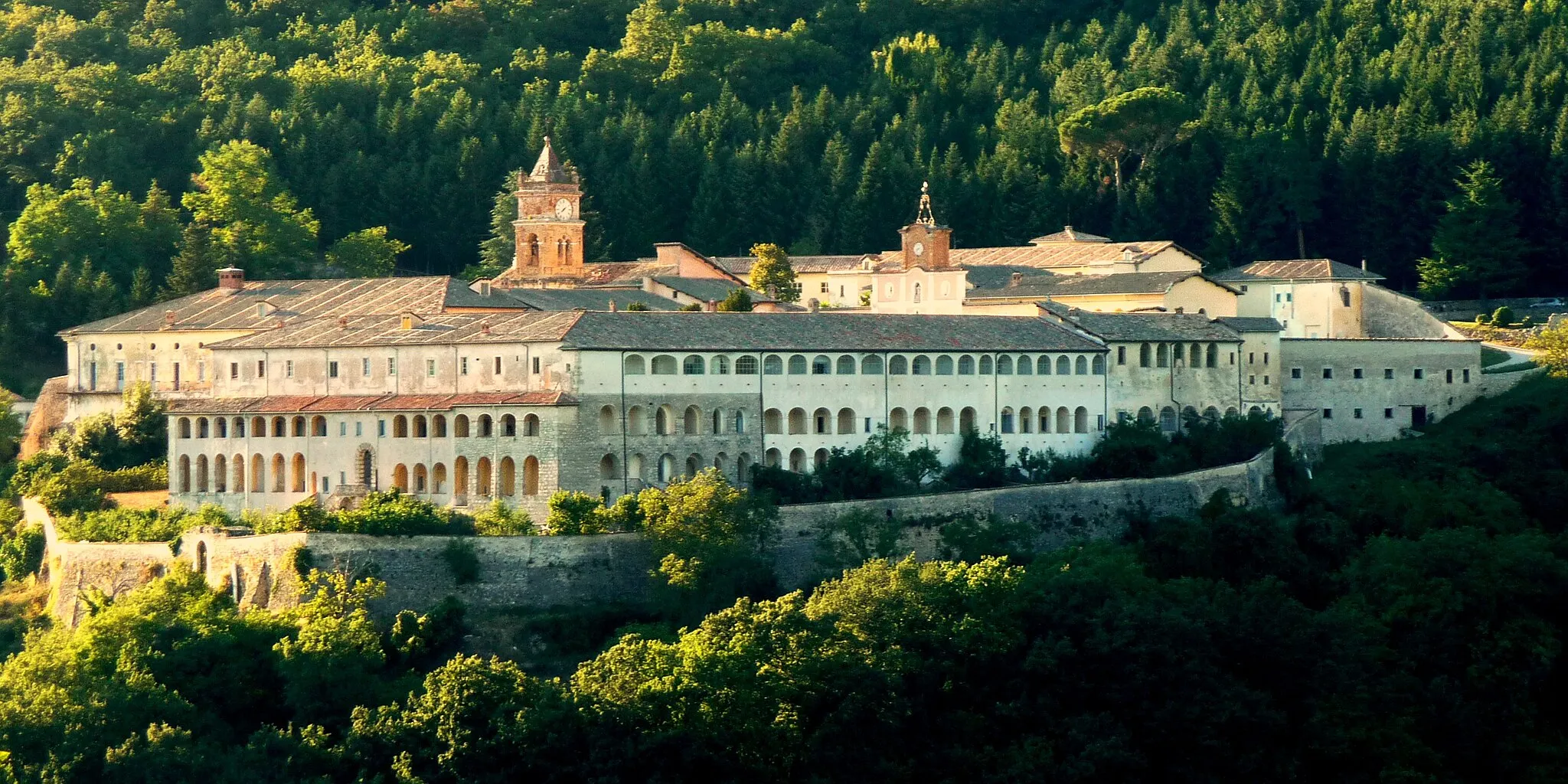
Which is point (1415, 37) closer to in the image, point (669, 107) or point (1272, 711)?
point (669, 107)

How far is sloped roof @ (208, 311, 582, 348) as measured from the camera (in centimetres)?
6456

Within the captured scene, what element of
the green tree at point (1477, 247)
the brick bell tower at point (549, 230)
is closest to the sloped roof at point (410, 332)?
the brick bell tower at point (549, 230)

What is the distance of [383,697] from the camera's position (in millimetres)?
55969

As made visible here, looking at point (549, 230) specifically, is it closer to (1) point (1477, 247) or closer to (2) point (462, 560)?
(2) point (462, 560)

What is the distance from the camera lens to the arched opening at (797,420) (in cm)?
6625

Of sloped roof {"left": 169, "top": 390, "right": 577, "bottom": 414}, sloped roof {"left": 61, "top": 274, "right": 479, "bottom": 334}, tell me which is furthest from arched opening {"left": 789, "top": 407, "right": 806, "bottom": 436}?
sloped roof {"left": 61, "top": 274, "right": 479, "bottom": 334}

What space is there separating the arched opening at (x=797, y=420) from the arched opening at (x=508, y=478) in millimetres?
6683

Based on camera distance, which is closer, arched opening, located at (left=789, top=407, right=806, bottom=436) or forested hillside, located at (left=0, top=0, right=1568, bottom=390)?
arched opening, located at (left=789, top=407, right=806, bottom=436)

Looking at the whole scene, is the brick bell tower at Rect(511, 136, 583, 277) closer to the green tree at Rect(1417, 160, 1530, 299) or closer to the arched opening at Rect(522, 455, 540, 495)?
the arched opening at Rect(522, 455, 540, 495)

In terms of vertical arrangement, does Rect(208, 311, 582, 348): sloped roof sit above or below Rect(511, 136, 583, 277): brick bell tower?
below

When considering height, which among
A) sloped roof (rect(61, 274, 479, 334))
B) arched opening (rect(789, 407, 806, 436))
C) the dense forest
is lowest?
the dense forest

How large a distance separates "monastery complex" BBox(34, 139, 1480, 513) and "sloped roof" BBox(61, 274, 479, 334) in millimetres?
Answer: 127

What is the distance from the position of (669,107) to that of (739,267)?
19.0 metres

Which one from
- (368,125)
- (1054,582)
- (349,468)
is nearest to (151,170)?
(368,125)
